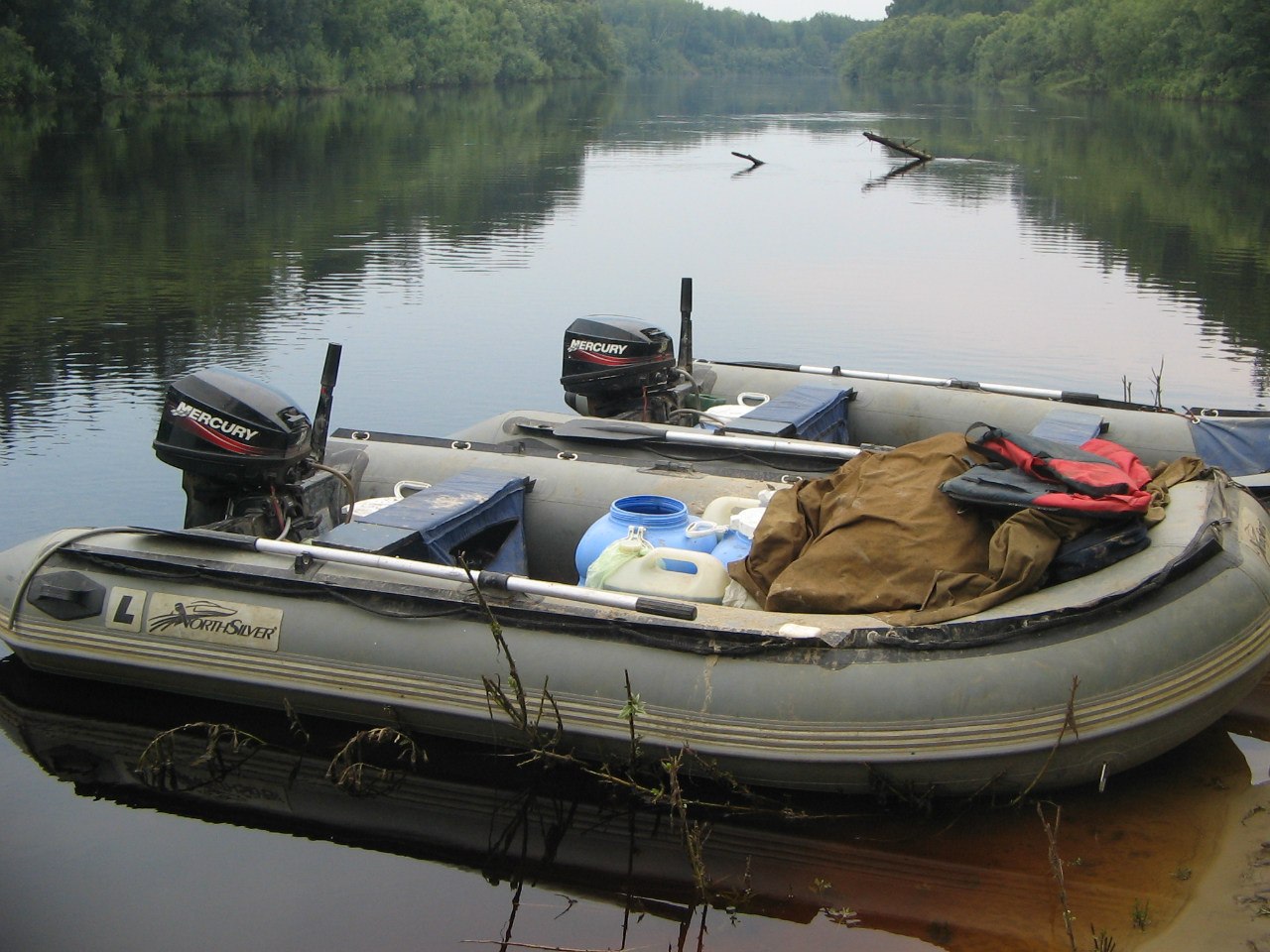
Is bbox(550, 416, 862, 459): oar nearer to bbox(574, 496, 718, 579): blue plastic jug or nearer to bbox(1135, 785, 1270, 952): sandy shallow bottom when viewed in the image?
bbox(574, 496, 718, 579): blue plastic jug

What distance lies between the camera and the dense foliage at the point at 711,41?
117 metres

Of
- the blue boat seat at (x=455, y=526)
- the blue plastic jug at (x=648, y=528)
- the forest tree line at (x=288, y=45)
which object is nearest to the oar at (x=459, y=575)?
the blue boat seat at (x=455, y=526)

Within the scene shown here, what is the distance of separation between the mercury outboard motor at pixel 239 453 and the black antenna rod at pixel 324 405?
0.22 feet

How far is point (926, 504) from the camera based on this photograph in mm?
5070

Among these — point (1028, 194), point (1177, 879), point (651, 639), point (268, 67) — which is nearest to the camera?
point (1177, 879)

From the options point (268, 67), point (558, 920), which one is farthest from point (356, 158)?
point (558, 920)

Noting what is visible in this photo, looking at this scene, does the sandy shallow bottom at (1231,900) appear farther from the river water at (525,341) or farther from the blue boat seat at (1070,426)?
the blue boat seat at (1070,426)

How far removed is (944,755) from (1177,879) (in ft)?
2.65

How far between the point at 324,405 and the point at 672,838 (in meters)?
2.39

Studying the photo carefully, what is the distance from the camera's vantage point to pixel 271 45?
153 ft

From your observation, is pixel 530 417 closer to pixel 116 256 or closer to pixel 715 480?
pixel 715 480

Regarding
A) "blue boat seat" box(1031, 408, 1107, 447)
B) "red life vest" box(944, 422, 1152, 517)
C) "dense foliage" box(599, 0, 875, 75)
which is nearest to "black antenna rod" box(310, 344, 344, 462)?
"red life vest" box(944, 422, 1152, 517)

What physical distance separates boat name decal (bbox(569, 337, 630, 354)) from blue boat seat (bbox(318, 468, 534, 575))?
166cm

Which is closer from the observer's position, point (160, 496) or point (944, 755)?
point (944, 755)
